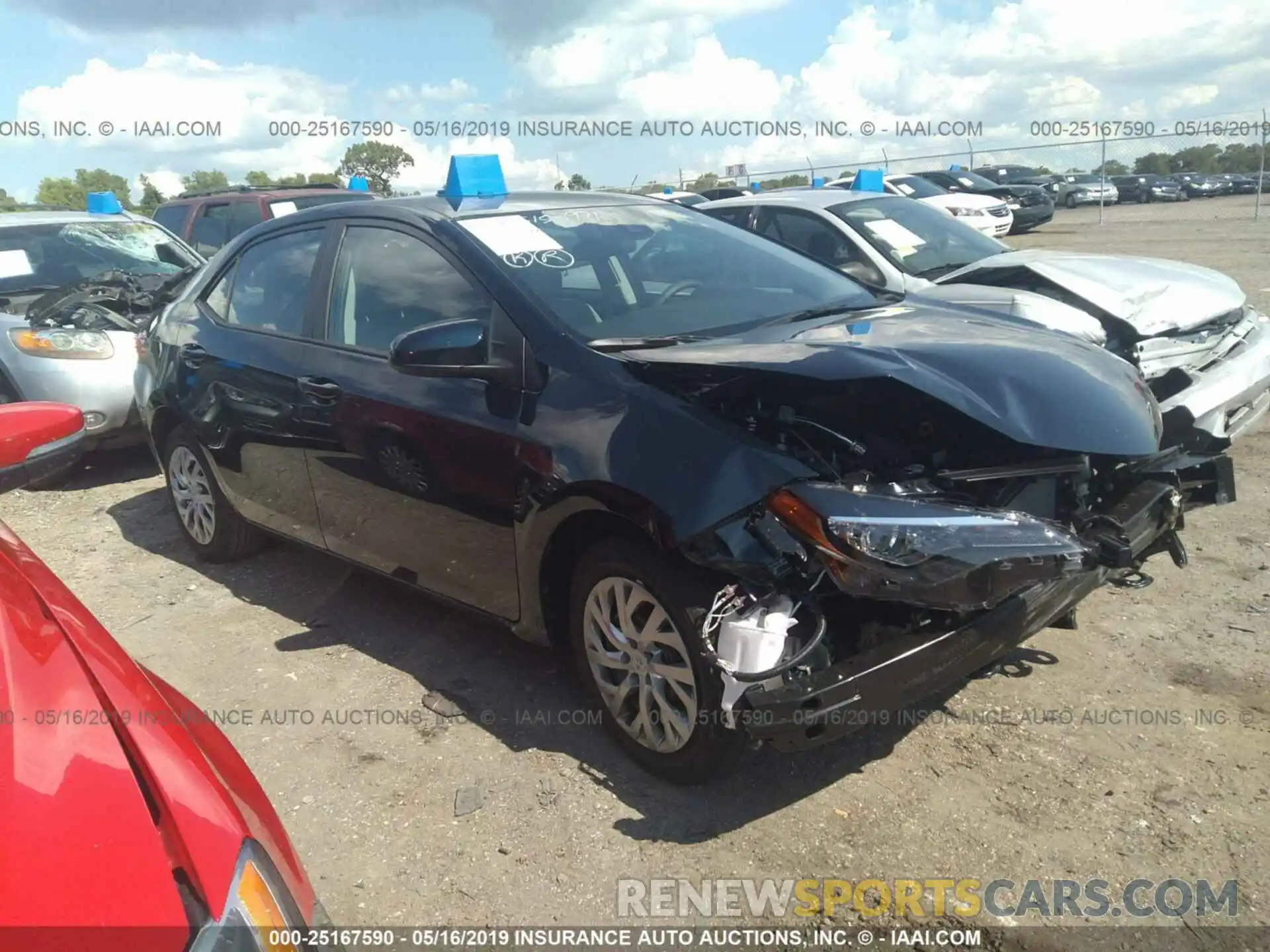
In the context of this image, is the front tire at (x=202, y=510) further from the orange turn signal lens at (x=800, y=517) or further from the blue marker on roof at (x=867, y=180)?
the blue marker on roof at (x=867, y=180)

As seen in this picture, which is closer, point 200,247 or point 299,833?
point 299,833

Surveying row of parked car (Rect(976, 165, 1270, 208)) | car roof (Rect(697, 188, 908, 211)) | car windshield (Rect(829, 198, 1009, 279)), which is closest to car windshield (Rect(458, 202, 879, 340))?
car windshield (Rect(829, 198, 1009, 279))

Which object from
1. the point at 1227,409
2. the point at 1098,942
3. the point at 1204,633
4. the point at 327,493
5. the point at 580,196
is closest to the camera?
the point at 1098,942

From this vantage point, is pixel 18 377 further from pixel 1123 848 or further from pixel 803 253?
pixel 1123 848

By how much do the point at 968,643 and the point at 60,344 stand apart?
6239mm

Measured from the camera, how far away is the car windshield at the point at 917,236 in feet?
22.1

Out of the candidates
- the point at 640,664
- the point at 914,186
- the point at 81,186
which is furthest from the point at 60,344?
the point at 81,186

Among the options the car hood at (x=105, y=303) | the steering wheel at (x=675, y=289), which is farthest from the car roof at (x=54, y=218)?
the steering wheel at (x=675, y=289)

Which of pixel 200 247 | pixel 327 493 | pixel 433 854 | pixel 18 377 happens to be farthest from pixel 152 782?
pixel 200 247

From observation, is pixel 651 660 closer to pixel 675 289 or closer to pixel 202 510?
pixel 675 289

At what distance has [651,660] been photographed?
2.90m

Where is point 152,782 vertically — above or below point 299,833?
above

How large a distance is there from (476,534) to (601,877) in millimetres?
1203

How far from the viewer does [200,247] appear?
35.3 ft
